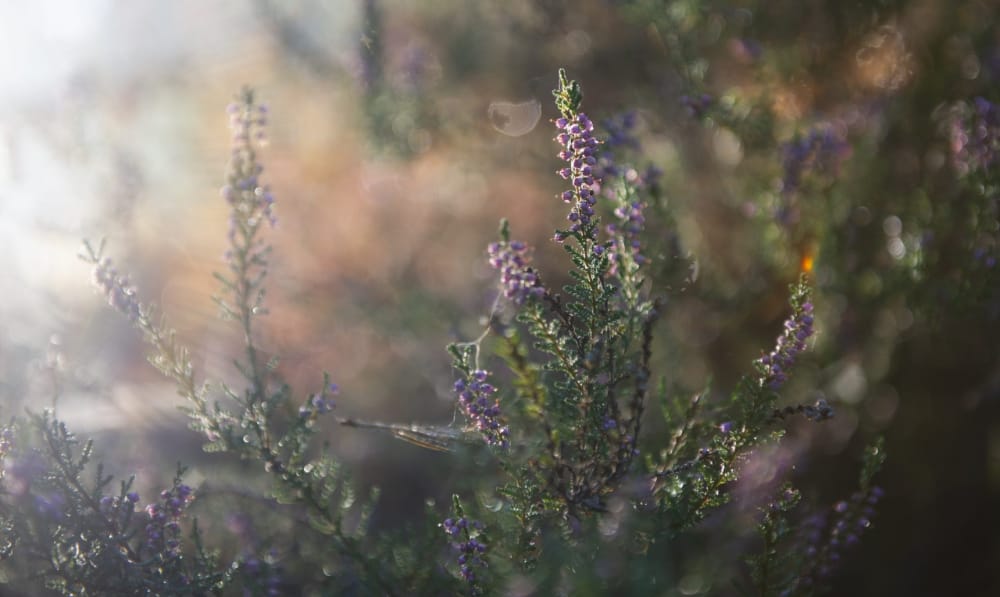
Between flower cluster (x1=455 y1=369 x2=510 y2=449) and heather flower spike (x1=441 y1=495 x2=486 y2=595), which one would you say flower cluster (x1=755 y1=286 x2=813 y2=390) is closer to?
flower cluster (x1=455 y1=369 x2=510 y2=449)

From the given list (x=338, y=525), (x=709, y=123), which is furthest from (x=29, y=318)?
(x=709, y=123)

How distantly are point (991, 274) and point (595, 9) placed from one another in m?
2.08

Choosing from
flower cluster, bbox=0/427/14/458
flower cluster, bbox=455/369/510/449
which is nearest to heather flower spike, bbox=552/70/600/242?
flower cluster, bbox=455/369/510/449

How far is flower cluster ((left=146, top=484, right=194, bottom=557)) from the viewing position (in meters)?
1.37

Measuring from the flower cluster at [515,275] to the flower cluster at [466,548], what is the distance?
1.26ft

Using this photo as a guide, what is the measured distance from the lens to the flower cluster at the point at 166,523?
1368mm

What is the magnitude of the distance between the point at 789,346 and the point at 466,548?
0.64 metres

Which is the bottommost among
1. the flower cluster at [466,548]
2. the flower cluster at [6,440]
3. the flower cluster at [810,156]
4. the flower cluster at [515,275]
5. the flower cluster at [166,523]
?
the flower cluster at [466,548]

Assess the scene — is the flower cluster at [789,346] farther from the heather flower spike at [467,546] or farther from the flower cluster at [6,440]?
the flower cluster at [6,440]

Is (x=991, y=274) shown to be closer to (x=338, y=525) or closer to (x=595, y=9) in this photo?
(x=338, y=525)

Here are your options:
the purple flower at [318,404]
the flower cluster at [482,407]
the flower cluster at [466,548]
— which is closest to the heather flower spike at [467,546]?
the flower cluster at [466,548]

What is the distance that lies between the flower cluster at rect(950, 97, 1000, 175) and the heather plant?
100 centimetres

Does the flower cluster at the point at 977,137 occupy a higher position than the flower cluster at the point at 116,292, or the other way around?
the flower cluster at the point at 977,137

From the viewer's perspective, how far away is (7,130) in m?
2.67
